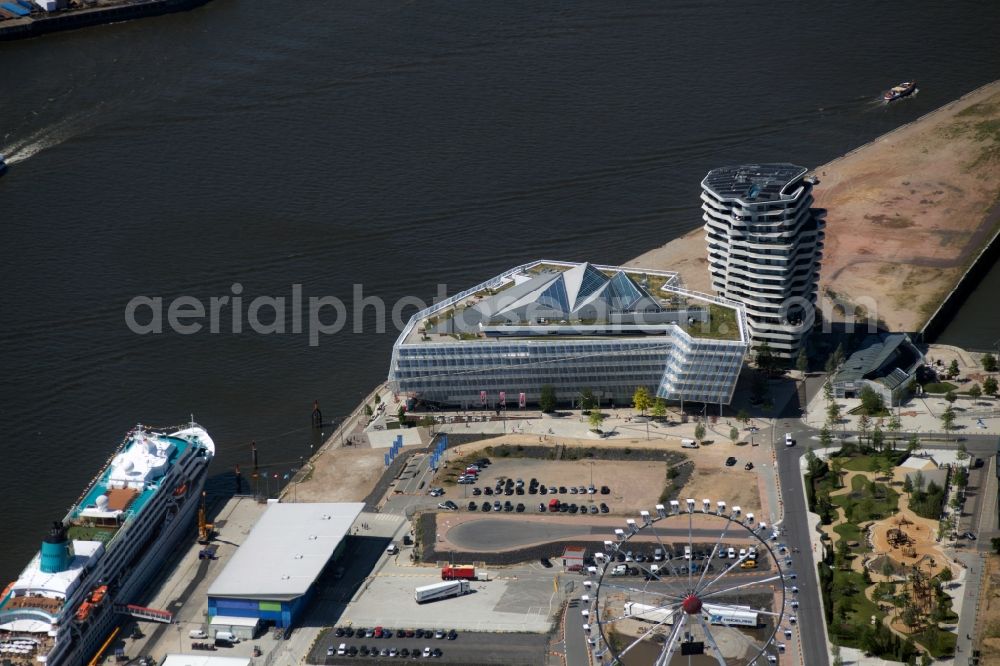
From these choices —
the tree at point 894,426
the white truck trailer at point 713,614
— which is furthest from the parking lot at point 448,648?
the tree at point 894,426

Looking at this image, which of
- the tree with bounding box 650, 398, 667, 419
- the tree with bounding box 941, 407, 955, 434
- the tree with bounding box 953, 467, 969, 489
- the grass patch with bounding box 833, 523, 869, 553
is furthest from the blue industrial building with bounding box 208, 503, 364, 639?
the tree with bounding box 941, 407, 955, 434

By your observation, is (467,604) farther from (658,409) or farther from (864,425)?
(864,425)

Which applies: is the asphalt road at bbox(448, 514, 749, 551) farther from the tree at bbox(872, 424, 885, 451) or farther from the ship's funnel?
the ship's funnel

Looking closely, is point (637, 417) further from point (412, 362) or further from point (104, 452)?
point (104, 452)

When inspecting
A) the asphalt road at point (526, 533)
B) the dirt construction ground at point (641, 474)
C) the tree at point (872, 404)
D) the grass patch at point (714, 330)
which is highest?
the grass patch at point (714, 330)

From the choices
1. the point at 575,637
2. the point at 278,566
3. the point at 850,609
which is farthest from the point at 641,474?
the point at 278,566

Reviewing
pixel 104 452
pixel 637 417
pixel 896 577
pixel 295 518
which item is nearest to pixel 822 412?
pixel 637 417

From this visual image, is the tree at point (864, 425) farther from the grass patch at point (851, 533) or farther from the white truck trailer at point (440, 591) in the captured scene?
the white truck trailer at point (440, 591)
